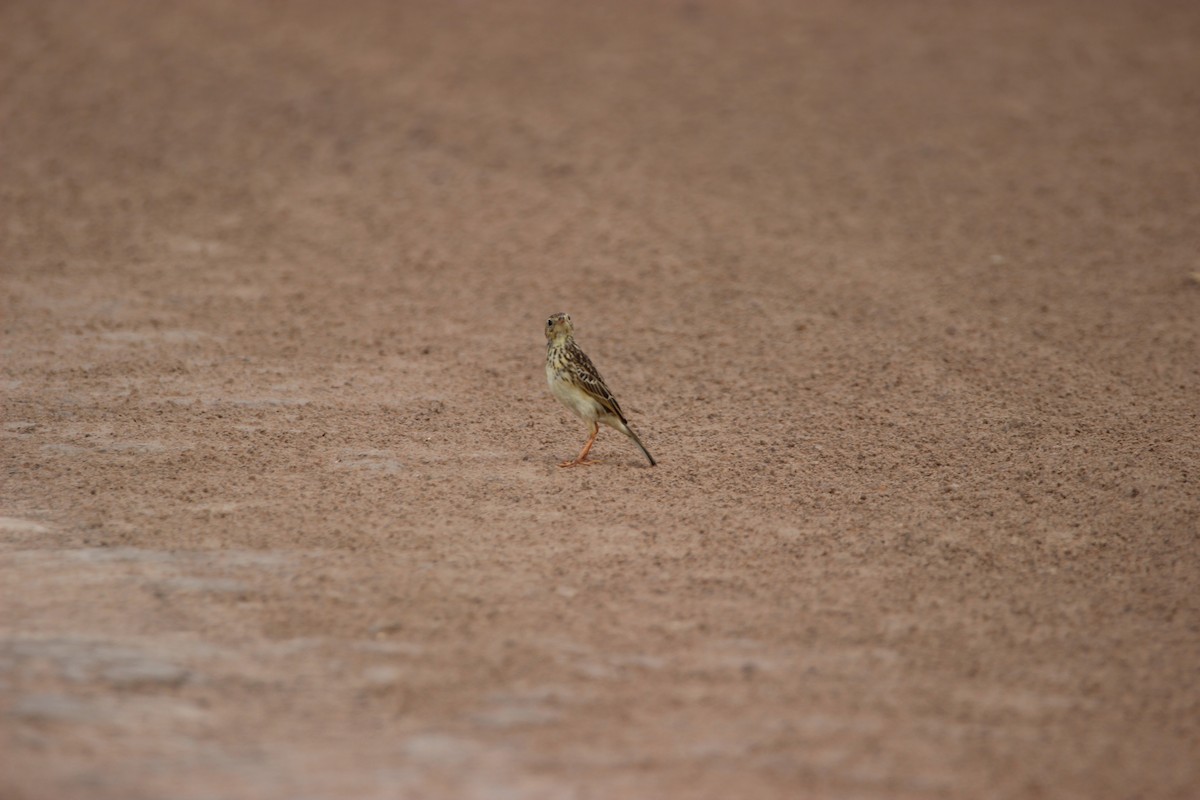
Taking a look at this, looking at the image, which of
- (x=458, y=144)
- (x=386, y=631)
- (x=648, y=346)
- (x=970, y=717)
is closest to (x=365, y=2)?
(x=458, y=144)

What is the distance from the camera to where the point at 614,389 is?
9102 mm

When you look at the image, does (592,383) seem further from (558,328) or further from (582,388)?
(558,328)

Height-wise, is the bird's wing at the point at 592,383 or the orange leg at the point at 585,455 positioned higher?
the bird's wing at the point at 592,383

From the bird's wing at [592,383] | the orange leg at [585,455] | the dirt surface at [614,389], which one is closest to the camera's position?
the dirt surface at [614,389]

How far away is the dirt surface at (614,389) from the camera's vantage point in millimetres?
5137

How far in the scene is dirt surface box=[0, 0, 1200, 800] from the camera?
16.9ft

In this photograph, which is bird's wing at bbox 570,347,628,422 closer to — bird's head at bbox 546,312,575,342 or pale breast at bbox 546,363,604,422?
pale breast at bbox 546,363,604,422

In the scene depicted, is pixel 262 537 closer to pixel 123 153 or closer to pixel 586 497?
pixel 586 497

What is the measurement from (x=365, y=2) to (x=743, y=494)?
1233 centimetres

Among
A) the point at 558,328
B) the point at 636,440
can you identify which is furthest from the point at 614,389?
the point at 636,440

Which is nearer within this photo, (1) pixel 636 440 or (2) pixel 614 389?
(1) pixel 636 440

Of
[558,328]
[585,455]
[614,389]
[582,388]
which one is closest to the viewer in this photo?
[582,388]

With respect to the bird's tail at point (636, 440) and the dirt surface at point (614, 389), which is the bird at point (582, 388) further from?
the dirt surface at point (614, 389)

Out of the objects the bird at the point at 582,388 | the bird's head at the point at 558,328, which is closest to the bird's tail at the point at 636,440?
Answer: the bird at the point at 582,388
